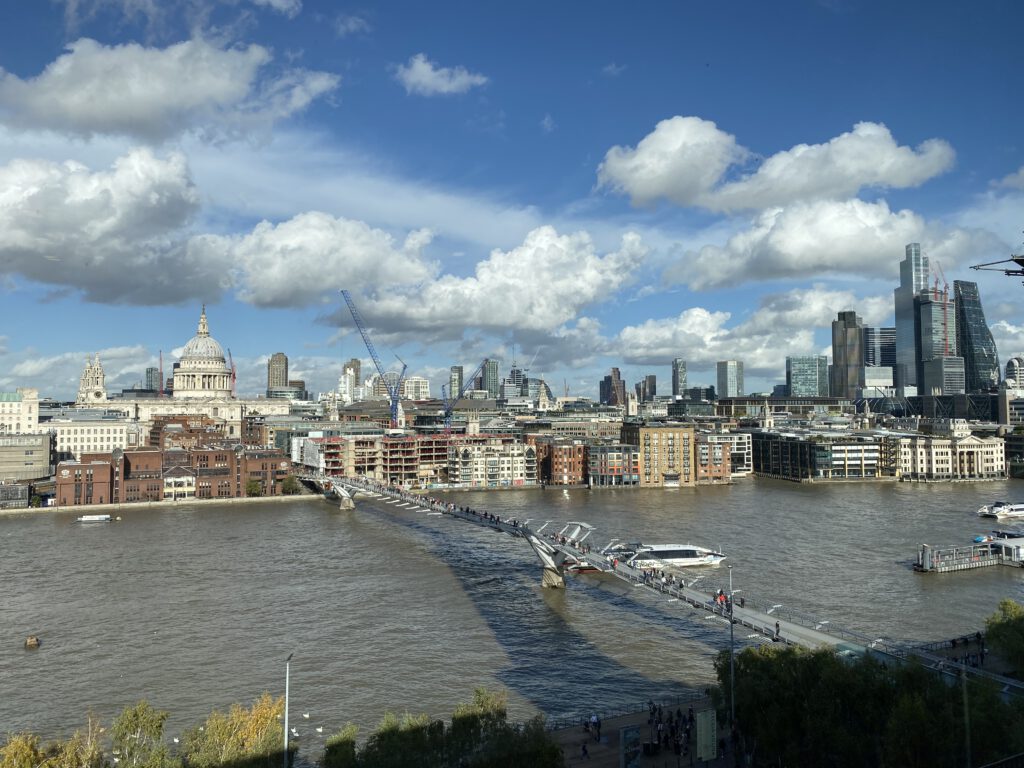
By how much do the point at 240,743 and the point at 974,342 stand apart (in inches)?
7836

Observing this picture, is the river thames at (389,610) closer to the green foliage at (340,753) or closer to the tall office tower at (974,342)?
the green foliage at (340,753)

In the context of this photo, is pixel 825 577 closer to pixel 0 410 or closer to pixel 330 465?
pixel 330 465

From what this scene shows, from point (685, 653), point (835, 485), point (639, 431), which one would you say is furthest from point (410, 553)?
point (835, 485)

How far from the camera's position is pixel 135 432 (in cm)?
10044

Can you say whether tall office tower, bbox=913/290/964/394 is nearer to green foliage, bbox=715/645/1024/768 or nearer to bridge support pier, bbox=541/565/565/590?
bridge support pier, bbox=541/565/565/590

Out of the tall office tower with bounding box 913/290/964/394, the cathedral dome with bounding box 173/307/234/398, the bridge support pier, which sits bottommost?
the bridge support pier

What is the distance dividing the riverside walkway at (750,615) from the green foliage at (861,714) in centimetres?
73

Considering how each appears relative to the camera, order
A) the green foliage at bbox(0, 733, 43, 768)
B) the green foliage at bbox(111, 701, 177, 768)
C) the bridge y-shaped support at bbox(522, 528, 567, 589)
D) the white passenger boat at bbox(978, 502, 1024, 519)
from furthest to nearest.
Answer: the white passenger boat at bbox(978, 502, 1024, 519)
the bridge y-shaped support at bbox(522, 528, 567, 589)
the green foliage at bbox(111, 701, 177, 768)
the green foliage at bbox(0, 733, 43, 768)

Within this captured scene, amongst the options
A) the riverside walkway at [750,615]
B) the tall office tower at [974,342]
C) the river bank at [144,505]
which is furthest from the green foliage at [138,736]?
the tall office tower at [974,342]

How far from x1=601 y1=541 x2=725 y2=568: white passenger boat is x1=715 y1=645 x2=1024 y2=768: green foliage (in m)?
18.1

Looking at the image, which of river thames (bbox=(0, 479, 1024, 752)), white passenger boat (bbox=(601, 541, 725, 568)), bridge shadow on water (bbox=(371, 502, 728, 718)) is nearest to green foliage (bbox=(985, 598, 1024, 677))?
river thames (bbox=(0, 479, 1024, 752))

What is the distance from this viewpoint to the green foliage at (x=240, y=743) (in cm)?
1252

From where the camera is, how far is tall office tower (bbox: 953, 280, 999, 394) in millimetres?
175000

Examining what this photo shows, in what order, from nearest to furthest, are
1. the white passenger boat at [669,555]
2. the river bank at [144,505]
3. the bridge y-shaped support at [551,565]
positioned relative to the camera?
1. the bridge y-shaped support at [551,565]
2. the white passenger boat at [669,555]
3. the river bank at [144,505]
